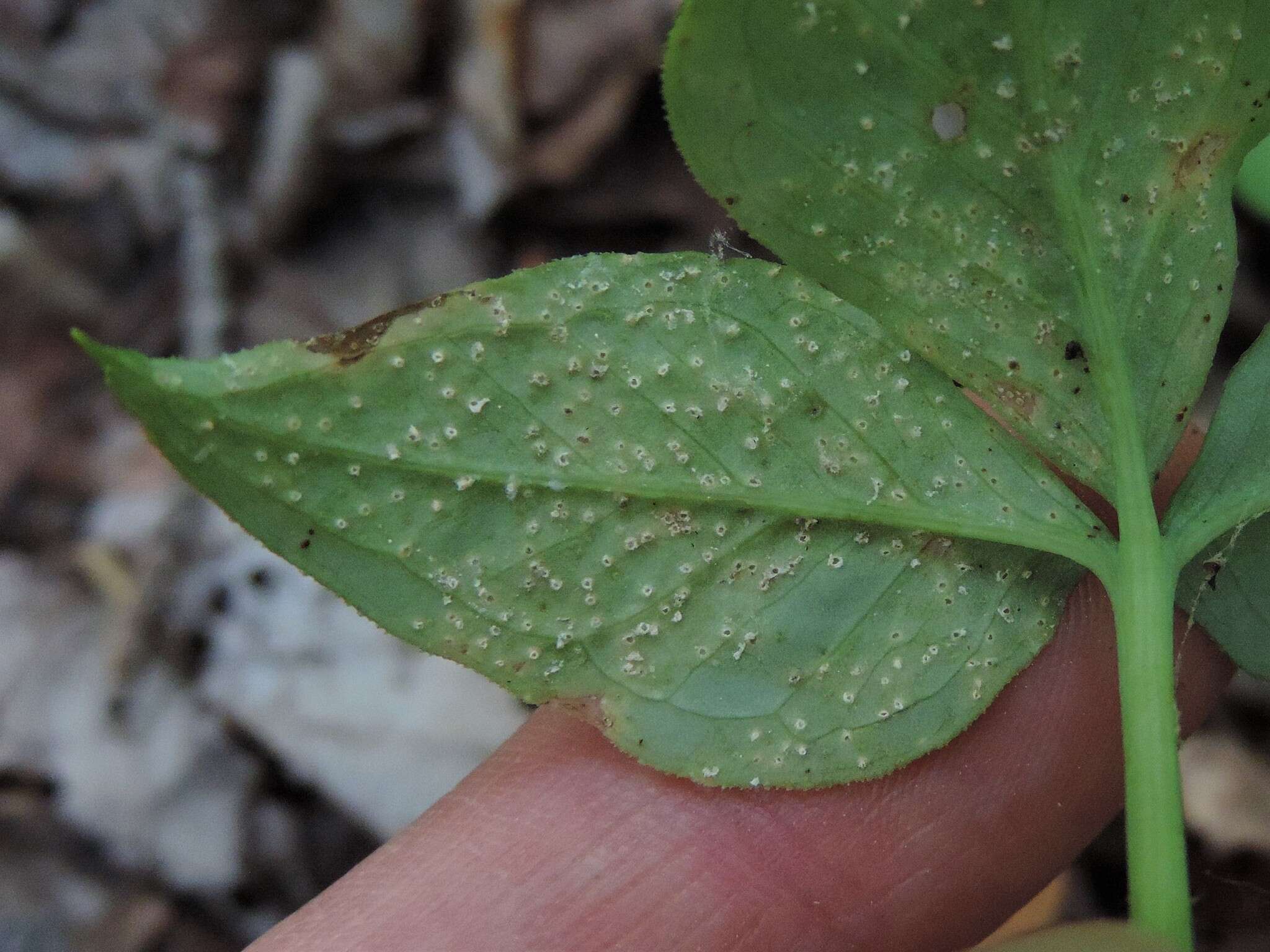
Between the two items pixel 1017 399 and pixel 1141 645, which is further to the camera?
pixel 1017 399

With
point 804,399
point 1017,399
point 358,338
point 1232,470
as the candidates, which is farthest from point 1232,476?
point 358,338

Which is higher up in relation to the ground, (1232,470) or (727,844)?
(1232,470)

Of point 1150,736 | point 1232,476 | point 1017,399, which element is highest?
point 1017,399

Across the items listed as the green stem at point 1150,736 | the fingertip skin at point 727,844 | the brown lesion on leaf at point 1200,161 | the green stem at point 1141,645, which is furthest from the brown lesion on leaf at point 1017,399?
the fingertip skin at point 727,844

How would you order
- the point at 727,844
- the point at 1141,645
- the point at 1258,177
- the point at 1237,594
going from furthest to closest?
the point at 1258,177 < the point at 727,844 < the point at 1237,594 < the point at 1141,645

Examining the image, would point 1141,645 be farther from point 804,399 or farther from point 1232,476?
point 804,399

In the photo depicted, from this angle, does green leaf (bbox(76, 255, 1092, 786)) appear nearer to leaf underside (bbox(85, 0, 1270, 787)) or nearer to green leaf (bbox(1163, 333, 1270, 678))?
leaf underside (bbox(85, 0, 1270, 787))

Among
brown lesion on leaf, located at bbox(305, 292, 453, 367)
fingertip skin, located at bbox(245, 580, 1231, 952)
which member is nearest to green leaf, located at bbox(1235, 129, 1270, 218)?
fingertip skin, located at bbox(245, 580, 1231, 952)
